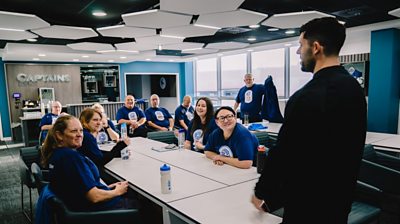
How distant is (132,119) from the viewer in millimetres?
5262

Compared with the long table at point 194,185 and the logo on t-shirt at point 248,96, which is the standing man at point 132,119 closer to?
the logo on t-shirt at point 248,96

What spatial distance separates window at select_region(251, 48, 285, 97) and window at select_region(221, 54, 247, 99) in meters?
0.56

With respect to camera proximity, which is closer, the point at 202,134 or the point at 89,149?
the point at 89,149

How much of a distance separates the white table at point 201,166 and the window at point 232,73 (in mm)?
7051

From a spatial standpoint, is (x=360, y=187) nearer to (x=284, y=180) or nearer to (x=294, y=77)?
(x=284, y=180)

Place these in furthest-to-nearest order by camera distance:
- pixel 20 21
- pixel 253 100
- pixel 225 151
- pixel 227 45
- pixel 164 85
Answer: pixel 164 85
pixel 227 45
pixel 253 100
pixel 20 21
pixel 225 151

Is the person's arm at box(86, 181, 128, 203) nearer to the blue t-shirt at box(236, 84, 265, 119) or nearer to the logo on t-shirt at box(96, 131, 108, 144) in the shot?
the logo on t-shirt at box(96, 131, 108, 144)

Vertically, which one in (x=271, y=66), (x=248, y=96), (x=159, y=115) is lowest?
(x=159, y=115)

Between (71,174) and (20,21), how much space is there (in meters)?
3.79

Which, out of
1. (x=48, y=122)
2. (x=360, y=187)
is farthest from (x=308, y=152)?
(x=48, y=122)

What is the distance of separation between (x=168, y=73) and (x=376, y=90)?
797cm

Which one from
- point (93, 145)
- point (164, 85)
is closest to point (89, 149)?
point (93, 145)

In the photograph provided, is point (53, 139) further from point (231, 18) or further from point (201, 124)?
point (231, 18)

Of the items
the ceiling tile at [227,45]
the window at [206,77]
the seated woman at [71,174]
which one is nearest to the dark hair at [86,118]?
the seated woman at [71,174]
